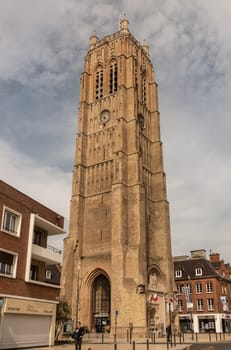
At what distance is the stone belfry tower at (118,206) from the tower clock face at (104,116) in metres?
0.16

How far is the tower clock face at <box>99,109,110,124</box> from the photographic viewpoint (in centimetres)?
5384

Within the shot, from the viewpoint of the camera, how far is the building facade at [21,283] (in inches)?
795

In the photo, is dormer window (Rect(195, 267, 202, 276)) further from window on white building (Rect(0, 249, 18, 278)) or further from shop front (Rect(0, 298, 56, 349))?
window on white building (Rect(0, 249, 18, 278))

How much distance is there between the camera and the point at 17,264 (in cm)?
2191

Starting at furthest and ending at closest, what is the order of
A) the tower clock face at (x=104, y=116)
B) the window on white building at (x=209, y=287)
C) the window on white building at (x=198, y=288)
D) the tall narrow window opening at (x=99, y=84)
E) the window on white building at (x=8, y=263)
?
the tall narrow window opening at (x=99, y=84) < the window on white building at (x=198, y=288) < the window on white building at (x=209, y=287) < the tower clock face at (x=104, y=116) < the window on white building at (x=8, y=263)

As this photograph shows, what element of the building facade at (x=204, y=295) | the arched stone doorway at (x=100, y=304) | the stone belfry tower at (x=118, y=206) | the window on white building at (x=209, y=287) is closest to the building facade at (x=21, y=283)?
the stone belfry tower at (x=118, y=206)

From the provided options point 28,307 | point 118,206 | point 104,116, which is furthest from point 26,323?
point 104,116

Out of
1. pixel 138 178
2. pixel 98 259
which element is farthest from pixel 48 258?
pixel 138 178

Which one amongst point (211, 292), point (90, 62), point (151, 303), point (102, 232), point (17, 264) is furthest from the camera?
point (90, 62)

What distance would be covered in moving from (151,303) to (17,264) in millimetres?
24669

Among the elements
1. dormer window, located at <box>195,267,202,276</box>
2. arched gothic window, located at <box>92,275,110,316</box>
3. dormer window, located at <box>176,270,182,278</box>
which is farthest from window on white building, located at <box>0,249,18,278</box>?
dormer window, located at <box>176,270,182,278</box>

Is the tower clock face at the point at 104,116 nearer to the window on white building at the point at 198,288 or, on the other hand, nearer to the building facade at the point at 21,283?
the building facade at the point at 21,283

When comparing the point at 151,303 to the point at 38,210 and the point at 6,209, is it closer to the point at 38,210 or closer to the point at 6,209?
the point at 38,210

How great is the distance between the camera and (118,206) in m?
44.1
